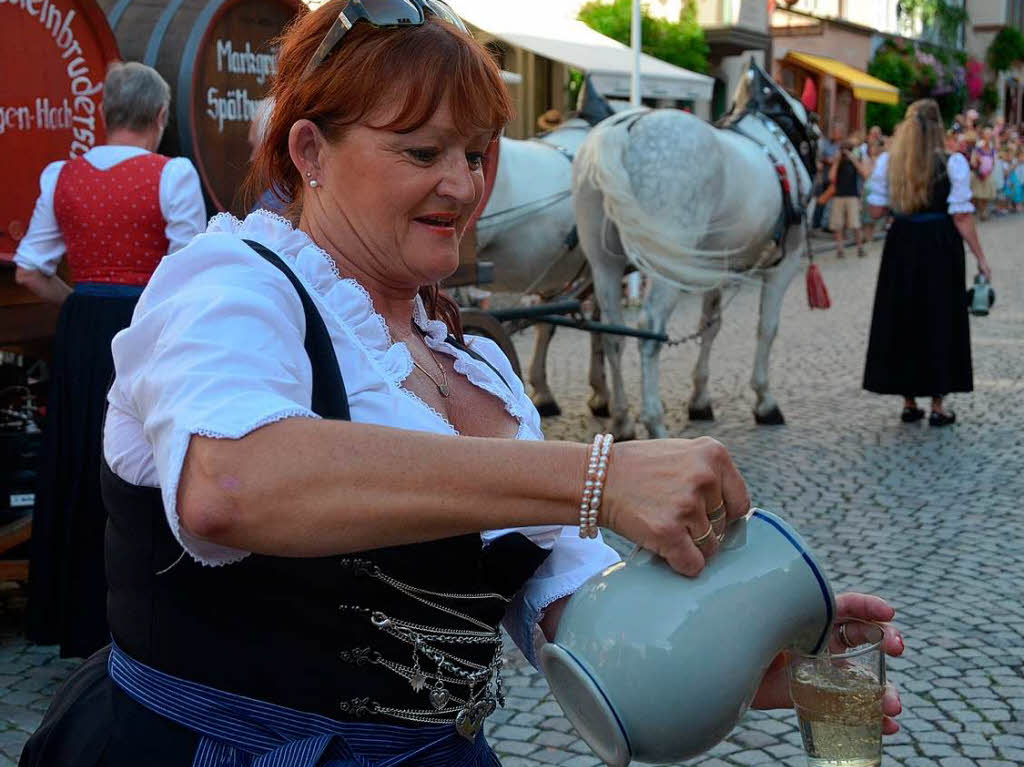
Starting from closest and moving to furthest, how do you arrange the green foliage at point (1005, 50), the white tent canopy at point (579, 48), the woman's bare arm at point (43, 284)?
the woman's bare arm at point (43, 284) < the white tent canopy at point (579, 48) < the green foliage at point (1005, 50)

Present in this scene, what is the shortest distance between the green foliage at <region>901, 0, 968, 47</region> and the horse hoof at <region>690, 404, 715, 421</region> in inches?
1173

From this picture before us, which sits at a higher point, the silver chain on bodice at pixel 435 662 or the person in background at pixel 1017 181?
the silver chain on bodice at pixel 435 662

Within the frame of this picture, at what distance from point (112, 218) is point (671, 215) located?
3582 millimetres

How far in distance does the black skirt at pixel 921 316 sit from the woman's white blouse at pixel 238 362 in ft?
21.8

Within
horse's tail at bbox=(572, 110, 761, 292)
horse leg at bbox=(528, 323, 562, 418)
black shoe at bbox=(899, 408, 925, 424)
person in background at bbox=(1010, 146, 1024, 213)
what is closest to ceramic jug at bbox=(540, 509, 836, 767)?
horse's tail at bbox=(572, 110, 761, 292)

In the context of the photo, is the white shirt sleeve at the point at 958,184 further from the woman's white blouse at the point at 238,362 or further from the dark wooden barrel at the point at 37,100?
the woman's white blouse at the point at 238,362

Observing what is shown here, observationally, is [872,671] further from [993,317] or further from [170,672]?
[993,317]

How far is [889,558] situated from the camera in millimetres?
5027

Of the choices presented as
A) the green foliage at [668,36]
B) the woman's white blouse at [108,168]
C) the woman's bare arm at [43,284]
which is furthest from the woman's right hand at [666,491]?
the green foliage at [668,36]

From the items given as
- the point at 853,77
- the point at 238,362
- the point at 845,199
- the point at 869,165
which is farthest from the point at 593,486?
the point at 853,77

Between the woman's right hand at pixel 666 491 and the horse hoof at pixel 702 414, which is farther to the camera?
the horse hoof at pixel 702 414

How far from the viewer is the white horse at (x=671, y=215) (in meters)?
6.83

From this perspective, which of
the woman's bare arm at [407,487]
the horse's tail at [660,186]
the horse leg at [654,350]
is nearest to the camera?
the woman's bare arm at [407,487]

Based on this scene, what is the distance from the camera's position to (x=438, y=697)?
1.36m
